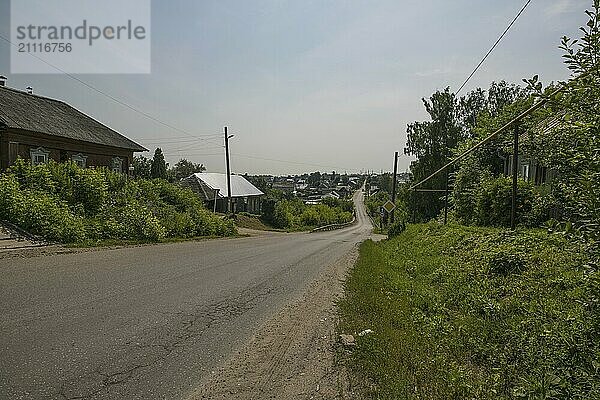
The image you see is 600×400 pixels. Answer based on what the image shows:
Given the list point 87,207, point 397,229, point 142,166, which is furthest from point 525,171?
point 142,166

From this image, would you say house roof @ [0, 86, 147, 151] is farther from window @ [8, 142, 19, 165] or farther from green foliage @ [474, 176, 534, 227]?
green foliage @ [474, 176, 534, 227]

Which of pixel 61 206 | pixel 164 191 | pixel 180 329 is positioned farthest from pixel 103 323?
pixel 164 191

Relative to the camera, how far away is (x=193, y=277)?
460 inches

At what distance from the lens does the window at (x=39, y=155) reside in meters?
27.5

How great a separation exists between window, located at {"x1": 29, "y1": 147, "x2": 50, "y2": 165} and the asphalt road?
16.8m

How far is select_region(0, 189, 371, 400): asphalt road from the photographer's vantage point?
5000 millimetres

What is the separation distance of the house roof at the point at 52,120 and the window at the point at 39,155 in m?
1.20

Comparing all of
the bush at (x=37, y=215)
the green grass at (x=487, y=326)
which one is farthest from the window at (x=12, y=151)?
the green grass at (x=487, y=326)

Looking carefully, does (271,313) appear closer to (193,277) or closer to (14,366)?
(193,277)

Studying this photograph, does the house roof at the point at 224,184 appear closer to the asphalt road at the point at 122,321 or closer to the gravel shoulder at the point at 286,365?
the asphalt road at the point at 122,321

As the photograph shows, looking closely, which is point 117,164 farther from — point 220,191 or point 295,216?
point 295,216

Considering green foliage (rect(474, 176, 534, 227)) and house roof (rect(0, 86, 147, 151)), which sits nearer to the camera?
green foliage (rect(474, 176, 534, 227))

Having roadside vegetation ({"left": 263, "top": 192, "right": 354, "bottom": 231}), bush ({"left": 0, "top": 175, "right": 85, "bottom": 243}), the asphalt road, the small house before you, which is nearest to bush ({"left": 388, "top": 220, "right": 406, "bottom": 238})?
the asphalt road

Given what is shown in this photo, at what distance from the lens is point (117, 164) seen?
3666 centimetres
